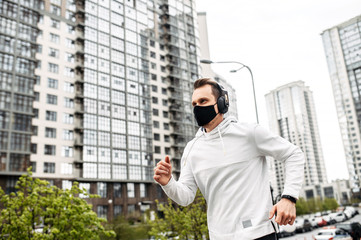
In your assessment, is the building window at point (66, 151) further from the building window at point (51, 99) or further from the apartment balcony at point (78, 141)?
the building window at point (51, 99)

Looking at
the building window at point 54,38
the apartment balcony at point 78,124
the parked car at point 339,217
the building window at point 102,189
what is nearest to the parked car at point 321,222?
the parked car at point 339,217

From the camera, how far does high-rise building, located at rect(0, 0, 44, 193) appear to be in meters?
41.4

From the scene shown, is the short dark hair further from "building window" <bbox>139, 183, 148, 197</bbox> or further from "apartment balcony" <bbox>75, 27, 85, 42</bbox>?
"apartment balcony" <bbox>75, 27, 85, 42</bbox>

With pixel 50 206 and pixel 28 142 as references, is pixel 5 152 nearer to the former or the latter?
pixel 28 142

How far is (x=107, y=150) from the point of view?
50.1 metres

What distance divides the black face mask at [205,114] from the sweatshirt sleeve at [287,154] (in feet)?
1.27

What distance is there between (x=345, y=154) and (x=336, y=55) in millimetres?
38968

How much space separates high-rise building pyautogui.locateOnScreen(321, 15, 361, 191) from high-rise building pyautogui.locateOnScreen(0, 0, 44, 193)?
108131mm

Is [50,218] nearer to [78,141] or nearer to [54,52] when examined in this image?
[78,141]

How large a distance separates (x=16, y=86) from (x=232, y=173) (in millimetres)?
47406

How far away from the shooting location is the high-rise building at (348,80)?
115500 mm

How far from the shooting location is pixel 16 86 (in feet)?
144

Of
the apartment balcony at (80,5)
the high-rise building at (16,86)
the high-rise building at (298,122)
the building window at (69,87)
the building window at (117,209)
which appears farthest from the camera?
the high-rise building at (298,122)

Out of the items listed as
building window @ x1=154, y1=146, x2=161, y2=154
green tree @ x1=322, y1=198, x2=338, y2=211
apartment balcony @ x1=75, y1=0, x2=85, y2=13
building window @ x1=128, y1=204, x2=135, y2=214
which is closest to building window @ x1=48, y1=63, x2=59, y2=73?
apartment balcony @ x1=75, y1=0, x2=85, y2=13
